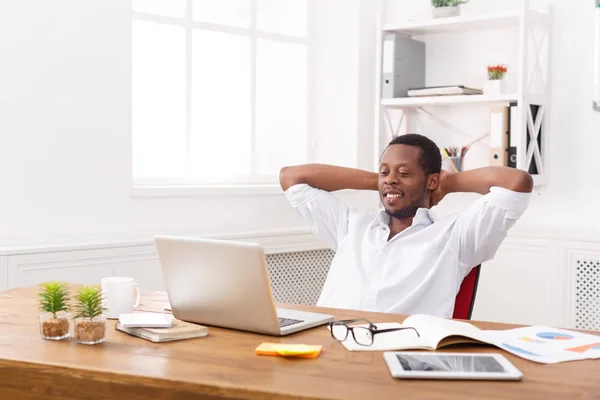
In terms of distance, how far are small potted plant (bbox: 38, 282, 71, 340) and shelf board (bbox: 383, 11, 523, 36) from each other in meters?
2.60

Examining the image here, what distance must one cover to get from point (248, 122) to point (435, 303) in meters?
1.95

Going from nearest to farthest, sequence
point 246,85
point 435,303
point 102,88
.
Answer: point 435,303 → point 102,88 → point 246,85

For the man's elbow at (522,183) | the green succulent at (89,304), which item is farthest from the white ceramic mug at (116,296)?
the man's elbow at (522,183)

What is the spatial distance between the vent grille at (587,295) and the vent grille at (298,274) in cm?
126

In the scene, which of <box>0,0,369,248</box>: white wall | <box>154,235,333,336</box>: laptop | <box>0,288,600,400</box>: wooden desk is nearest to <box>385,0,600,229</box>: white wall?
<box>0,0,369,248</box>: white wall

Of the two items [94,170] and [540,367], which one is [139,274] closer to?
[94,170]

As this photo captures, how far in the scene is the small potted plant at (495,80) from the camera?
3.68 m

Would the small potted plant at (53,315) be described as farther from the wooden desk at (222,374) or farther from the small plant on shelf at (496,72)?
the small plant on shelf at (496,72)

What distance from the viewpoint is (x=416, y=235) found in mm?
2424

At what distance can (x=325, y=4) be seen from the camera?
421 cm

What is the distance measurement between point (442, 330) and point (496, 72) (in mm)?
2315

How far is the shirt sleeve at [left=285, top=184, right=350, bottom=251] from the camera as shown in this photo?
2689 mm

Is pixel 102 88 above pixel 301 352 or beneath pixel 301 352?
above

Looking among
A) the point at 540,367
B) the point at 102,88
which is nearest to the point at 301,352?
the point at 540,367
